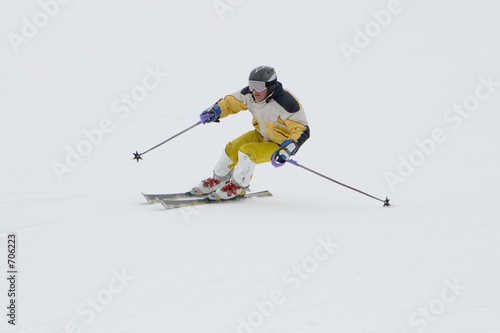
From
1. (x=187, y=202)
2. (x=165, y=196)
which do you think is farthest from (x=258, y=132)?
(x=165, y=196)

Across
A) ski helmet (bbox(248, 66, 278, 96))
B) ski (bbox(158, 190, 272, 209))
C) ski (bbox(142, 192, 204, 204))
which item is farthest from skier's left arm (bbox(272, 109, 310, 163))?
ski (bbox(142, 192, 204, 204))

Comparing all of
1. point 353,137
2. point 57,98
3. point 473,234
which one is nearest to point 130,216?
point 473,234

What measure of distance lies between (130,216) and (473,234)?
330cm

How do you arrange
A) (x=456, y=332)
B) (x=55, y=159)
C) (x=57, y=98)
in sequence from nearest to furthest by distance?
1. (x=456, y=332)
2. (x=55, y=159)
3. (x=57, y=98)

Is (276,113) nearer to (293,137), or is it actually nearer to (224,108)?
(293,137)

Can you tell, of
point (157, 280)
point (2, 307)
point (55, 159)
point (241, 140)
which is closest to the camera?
point (2, 307)

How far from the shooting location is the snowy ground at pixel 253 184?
3.17 meters

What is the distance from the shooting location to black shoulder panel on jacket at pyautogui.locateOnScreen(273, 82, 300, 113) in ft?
18.5

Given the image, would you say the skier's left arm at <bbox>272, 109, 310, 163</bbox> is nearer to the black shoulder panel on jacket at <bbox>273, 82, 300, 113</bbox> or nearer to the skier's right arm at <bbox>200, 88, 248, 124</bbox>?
the black shoulder panel on jacket at <bbox>273, 82, 300, 113</bbox>

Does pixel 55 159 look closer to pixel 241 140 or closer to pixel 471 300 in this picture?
pixel 241 140

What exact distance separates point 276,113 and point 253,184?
6.58 ft

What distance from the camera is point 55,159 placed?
8344 millimetres

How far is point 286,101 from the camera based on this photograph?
18.6 ft

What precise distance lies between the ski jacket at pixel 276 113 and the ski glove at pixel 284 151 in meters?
0.08
